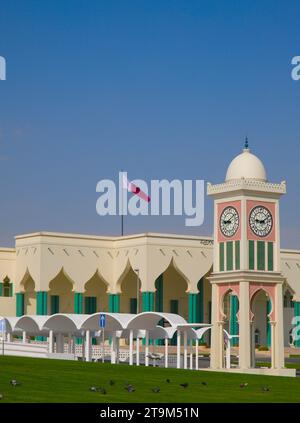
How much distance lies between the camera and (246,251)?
199ft

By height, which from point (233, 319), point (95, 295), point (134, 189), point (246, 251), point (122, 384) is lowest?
point (122, 384)

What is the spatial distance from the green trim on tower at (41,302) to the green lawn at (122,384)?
123ft

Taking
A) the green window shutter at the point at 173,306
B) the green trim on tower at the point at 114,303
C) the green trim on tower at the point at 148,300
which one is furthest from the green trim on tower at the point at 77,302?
the green window shutter at the point at 173,306

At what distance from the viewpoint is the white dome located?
205ft

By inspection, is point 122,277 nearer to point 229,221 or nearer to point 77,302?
point 77,302

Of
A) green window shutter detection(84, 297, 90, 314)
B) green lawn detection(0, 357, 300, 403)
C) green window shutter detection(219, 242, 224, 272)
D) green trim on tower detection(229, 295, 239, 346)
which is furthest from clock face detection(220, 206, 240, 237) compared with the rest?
green window shutter detection(84, 297, 90, 314)

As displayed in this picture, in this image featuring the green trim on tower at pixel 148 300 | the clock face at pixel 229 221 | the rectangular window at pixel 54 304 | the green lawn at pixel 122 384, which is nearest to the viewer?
the green lawn at pixel 122 384

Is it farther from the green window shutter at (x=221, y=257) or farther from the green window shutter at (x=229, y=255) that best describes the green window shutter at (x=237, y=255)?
the green window shutter at (x=221, y=257)

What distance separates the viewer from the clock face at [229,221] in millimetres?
61625

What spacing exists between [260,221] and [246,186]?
2242 mm

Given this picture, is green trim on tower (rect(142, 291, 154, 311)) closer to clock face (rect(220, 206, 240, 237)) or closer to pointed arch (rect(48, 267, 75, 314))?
pointed arch (rect(48, 267, 75, 314))

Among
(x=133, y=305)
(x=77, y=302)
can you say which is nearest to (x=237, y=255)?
(x=77, y=302)
